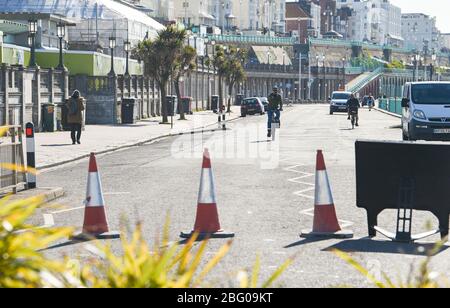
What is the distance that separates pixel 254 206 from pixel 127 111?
132 ft

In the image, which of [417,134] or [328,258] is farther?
[417,134]

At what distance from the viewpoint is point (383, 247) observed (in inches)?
388

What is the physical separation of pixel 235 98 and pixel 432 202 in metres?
118

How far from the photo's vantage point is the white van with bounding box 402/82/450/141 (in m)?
29.4

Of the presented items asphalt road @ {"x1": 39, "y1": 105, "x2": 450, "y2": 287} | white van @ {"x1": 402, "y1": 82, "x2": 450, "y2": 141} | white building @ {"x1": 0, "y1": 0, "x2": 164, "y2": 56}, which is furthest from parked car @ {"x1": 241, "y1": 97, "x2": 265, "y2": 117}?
asphalt road @ {"x1": 39, "y1": 105, "x2": 450, "y2": 287}

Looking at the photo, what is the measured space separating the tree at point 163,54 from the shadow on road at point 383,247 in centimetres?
4601

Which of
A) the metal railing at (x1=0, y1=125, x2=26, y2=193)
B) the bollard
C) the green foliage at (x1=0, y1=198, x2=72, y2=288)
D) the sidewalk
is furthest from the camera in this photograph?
the sidewalk

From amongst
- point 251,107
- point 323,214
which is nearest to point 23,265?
point 323,214

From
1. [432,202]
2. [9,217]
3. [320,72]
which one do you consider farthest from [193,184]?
[320,72]

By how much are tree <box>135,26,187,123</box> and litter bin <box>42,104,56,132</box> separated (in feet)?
49.8

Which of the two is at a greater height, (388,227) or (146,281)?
(146,281)

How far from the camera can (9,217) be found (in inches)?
151

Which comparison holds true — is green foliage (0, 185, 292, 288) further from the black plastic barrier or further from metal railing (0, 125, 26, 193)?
metal railing (0, 125, 26, 193)
